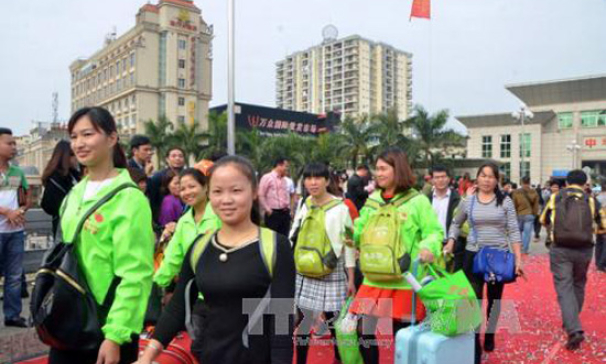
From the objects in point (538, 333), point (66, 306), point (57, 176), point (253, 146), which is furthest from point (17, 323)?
point (253, 146)

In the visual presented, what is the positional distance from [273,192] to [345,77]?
100 metres

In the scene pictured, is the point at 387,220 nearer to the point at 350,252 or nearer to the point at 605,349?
→ the point at 350,252

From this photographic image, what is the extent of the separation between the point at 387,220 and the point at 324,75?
4308 inches

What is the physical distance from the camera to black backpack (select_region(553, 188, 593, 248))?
15.4ft

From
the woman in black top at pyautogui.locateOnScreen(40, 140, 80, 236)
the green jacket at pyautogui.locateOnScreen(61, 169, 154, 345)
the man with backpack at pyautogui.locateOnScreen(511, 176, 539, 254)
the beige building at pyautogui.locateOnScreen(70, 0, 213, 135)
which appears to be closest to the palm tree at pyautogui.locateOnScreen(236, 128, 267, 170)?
the man with backpack at pyautogui.locateOnScreen(511, 176, 539, 254)

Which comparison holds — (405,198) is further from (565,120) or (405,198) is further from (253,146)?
(565,120)

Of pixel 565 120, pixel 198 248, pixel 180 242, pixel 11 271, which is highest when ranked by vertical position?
pixel 565 120

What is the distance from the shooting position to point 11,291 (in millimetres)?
4656

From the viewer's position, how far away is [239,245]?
1955mm

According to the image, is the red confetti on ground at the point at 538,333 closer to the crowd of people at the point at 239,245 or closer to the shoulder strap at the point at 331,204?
the crowd of people at the point at 239,245

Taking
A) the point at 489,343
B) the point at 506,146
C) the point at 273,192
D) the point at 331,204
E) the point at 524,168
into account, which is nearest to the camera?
the point at 331,204

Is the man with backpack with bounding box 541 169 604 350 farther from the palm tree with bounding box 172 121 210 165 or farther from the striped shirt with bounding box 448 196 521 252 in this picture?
the palm tree with bounding box 172 121 210 165

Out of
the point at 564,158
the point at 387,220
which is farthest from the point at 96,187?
the point at 564,158

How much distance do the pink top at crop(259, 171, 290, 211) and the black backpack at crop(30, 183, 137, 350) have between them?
685 centimetres
